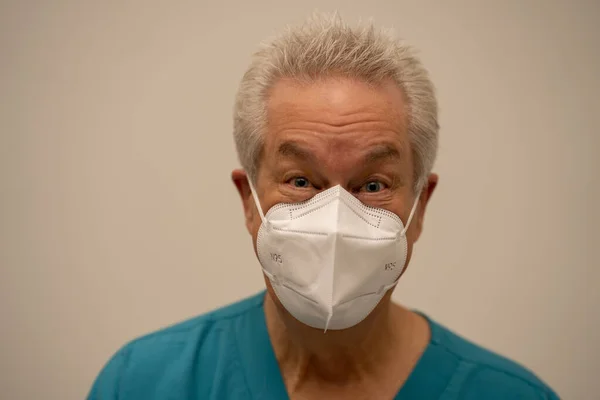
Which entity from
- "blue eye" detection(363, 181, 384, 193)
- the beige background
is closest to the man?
"blue eye" detection(363, 181, 384, 193)

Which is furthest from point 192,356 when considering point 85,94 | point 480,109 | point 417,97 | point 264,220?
point 480,109

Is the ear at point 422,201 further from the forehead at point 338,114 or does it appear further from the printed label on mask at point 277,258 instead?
the printed label on mask at point 277,258

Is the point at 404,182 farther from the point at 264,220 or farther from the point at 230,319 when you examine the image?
the point at 230,319

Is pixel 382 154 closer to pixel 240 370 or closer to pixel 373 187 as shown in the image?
pixel 373 187

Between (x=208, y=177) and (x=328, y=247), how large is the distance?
0.87m

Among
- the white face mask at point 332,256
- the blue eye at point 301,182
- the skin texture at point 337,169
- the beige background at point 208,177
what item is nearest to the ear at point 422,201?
the skin texture at point 337,169

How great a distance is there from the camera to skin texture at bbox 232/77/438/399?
107 cm

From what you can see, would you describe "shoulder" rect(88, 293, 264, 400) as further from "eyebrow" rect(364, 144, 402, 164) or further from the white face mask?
"eyebrow" rect(364, 144, 402, 164)

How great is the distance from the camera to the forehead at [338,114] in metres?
1.06

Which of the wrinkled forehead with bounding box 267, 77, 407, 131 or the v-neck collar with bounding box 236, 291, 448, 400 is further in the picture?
the v-neck collar with bounding box 236, 291, 448, 400

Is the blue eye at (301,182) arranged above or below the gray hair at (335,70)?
below

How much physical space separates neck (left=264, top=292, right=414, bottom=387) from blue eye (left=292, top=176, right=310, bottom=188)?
0.32m

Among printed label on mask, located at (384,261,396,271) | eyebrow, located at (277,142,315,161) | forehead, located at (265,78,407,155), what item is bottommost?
printed label on mask, located at (384,261,396,271)

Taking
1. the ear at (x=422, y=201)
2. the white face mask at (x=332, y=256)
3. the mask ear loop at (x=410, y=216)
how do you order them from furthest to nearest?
the ear at (x=422, y=201), the mask ear loop at (x=410, y=216), the white face mask at (x=332, y=256)
